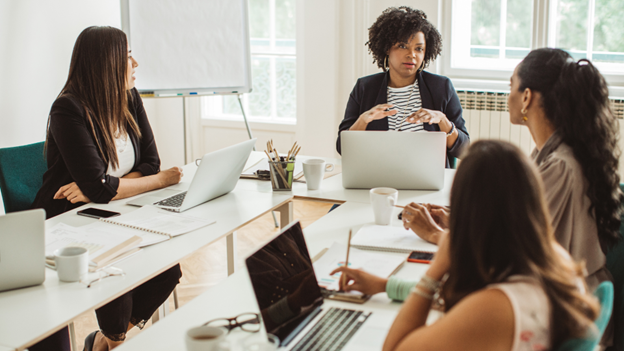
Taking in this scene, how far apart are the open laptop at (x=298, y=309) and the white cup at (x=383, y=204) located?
0.54 m

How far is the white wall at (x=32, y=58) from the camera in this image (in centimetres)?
317

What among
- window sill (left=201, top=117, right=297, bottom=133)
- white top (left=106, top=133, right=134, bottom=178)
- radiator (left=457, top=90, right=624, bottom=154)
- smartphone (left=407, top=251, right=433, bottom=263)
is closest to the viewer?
Answer: smartphone (left=407, top=251, right=433, bottom=263)

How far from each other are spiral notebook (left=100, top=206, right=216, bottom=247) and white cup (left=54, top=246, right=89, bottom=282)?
22 cm

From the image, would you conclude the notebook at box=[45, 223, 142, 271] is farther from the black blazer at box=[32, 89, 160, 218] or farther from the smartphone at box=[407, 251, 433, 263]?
the smartphone at box=[407, 251, 433, 263]

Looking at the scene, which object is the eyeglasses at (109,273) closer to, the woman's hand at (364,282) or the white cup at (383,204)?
the woman's hand at (364,282)

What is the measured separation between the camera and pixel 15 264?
1191 mm

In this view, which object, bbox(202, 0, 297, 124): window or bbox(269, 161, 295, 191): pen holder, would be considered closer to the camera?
bbox(269, 161, 295, 191): pen holder

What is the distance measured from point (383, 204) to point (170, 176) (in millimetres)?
942

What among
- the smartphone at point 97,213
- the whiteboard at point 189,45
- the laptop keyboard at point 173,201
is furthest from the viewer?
the whiteboard at point 189,45

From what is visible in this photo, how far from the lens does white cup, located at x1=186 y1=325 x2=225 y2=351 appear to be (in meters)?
0.85

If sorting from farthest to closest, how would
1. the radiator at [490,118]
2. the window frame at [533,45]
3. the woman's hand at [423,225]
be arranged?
the radiator at [490,118]
the window frame at [533,45]
the woman's hand at [423,225]

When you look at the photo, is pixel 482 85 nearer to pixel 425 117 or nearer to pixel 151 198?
pixel 425 117

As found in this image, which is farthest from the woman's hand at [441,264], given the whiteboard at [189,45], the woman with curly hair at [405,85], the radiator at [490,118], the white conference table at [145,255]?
the radiator at [490,118]

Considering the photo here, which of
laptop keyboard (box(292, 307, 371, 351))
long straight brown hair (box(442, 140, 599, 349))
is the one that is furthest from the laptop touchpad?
long straight brown hair (box(442, 140, 599, 349))
